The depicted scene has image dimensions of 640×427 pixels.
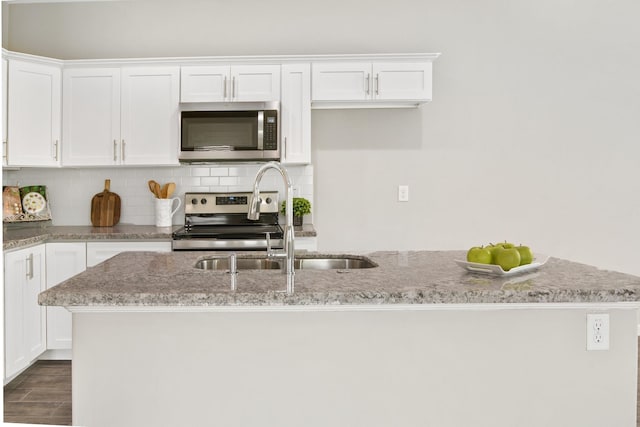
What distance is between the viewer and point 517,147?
4305mm

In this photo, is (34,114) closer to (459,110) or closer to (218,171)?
(218,171)

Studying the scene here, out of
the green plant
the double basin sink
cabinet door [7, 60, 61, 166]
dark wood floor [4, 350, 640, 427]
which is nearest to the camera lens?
the double basin sink

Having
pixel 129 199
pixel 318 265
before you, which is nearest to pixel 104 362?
pixel 318 265

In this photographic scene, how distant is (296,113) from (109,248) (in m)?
1.61

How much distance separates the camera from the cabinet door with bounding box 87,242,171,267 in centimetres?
369

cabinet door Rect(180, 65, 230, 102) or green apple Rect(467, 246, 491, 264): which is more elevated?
cabinet door Rect(180, 65, 230, 102)

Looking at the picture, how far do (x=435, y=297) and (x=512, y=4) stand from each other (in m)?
3.46

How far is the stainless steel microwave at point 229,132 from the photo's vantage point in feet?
12.6

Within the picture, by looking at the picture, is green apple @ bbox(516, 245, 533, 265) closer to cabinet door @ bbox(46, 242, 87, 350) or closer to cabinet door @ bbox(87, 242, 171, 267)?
cabinet door @ bbox(87, 242, 171, 267)

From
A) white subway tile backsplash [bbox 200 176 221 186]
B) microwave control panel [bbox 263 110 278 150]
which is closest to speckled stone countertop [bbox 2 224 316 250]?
white subway tile backsplash [bbox 200 176 221 186]

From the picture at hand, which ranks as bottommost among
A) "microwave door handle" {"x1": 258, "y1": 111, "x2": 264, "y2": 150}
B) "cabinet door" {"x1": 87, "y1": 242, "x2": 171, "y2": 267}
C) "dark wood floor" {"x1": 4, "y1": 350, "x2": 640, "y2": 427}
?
"dark wood floor" {"x1": 4, "y1": 350, "x2": 640, "y2": 427}

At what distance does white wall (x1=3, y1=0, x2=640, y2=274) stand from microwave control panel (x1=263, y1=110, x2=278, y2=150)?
0.52m

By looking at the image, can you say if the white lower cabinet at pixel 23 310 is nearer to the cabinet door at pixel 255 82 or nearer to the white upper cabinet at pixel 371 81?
the cabinet door at pixel 255 82

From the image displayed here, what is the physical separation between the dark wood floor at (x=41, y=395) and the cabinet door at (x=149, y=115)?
1528 mm
